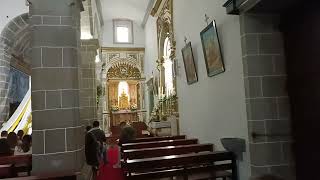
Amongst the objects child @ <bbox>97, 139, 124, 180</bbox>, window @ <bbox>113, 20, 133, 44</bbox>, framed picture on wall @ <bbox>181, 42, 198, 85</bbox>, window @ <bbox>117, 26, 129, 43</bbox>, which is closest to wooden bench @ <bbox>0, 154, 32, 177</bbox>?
child @ <bbox>97, 139, 124, 180</bbox>

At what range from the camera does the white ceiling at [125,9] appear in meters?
15.4

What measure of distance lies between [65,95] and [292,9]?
124 inches

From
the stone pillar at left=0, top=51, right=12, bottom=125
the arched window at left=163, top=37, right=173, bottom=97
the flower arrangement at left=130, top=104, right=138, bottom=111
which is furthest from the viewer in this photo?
the flower arrangement at left=130, top=104, right=138, bottom=111

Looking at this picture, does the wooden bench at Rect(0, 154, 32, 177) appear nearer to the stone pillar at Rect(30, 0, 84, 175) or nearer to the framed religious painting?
the stone pillar at Rect(30, 0, 84, 175)

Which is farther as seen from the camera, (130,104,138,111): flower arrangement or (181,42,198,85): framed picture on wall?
(130,104,138,111): flower arrangement

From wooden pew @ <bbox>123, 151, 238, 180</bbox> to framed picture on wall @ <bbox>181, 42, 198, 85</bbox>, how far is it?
8.75 feet

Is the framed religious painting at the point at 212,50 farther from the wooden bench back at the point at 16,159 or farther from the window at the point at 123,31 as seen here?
the window at the point at 123,31


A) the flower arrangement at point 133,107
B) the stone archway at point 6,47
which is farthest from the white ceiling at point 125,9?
the stone archway at point 6,47

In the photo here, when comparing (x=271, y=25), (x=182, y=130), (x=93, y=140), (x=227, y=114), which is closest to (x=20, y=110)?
(x=93, y=140)

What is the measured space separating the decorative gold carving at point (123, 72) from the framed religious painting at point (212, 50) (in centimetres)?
1280

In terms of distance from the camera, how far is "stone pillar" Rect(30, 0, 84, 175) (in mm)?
3533

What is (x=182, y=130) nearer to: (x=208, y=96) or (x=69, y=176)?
(x=208, y=96)

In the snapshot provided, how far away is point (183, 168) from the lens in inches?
191

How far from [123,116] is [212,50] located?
1312 cm
